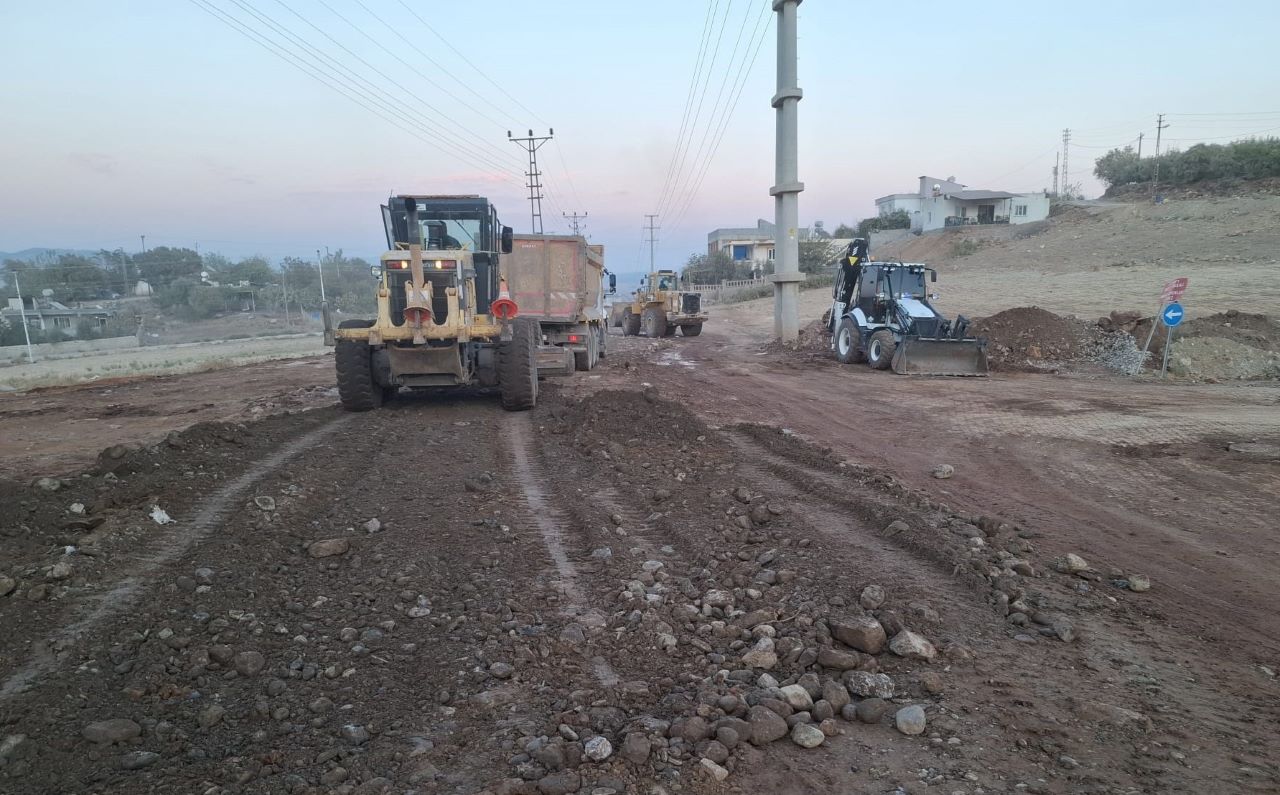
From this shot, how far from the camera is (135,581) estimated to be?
4445mm

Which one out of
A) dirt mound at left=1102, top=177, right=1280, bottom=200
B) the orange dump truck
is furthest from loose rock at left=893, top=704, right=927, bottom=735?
dirt mound at left=1102, top=177, right=1280, bottom=200

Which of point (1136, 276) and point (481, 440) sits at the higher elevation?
point (1136, 276)

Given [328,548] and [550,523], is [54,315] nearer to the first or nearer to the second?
[328,548]

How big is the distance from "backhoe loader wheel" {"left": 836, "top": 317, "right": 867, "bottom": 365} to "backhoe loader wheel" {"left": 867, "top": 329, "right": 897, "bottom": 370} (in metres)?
0.83

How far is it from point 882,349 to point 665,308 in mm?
13979

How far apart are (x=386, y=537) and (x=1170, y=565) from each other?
554cm

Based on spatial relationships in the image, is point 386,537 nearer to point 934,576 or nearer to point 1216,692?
point 934,576

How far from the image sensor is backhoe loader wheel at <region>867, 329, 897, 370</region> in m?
15.9

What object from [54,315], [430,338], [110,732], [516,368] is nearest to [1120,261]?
[516,368]

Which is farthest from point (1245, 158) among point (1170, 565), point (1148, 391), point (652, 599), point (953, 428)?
point (652, 599)

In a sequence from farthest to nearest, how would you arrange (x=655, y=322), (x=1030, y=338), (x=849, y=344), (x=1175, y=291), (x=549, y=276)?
1. (x=655, y=322)
2. (x=849, y=344)
3. (x=1030, y=338)
4. (x=549, y=276)
5. (x=1175, y=291)

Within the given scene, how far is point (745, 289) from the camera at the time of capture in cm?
5816

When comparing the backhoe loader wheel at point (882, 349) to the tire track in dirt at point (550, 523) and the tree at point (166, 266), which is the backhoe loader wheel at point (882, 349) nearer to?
the tire track in dirt at point (550, 523)

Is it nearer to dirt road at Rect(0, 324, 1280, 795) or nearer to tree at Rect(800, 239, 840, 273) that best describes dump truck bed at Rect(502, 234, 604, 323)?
dirt road at Rect(0, 324, 1280, 795)
